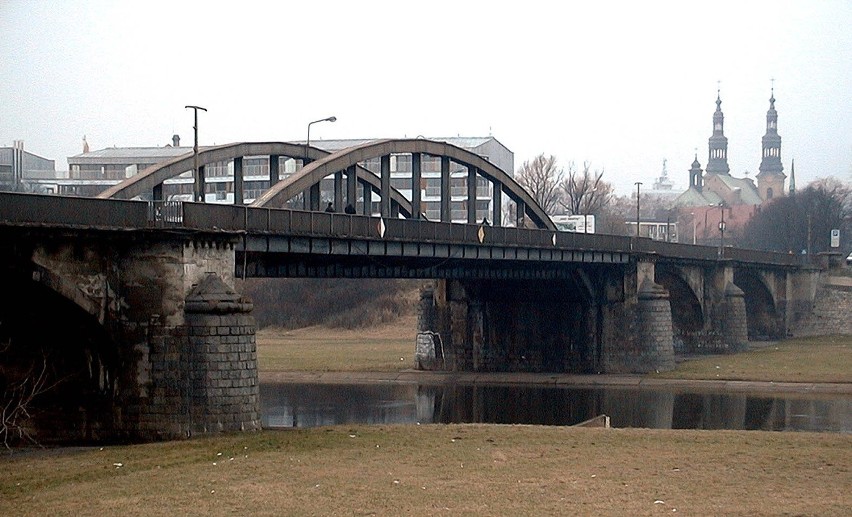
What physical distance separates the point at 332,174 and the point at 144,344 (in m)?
26.0

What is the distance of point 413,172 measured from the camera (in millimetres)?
65438

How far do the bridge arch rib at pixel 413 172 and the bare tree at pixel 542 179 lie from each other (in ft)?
222

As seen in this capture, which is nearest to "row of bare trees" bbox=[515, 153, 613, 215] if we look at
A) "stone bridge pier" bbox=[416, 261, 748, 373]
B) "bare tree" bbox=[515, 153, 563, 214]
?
"bare tree" bbox=[515, 153, 563, 214]

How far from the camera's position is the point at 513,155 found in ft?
529

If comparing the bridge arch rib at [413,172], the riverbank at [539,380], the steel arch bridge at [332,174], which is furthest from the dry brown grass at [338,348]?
the bridge arch rib at [413,172]

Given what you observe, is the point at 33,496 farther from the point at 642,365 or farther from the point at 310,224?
the point at 642,365

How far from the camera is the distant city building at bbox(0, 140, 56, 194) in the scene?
114588 millimetres

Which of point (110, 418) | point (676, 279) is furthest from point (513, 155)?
point (110, 418)

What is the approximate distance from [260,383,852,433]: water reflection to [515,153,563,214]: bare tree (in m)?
78.9

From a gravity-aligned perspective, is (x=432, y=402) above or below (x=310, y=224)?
below

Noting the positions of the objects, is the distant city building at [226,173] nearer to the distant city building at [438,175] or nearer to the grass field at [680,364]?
the distant city building at [438,175]

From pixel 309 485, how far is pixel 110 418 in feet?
37.0

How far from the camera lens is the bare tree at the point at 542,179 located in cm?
14536

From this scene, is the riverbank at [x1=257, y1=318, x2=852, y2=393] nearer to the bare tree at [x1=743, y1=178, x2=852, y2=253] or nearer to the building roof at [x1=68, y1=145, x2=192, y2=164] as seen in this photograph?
the building roof at [x1=68, y1=145, x2=192, y2=164]
